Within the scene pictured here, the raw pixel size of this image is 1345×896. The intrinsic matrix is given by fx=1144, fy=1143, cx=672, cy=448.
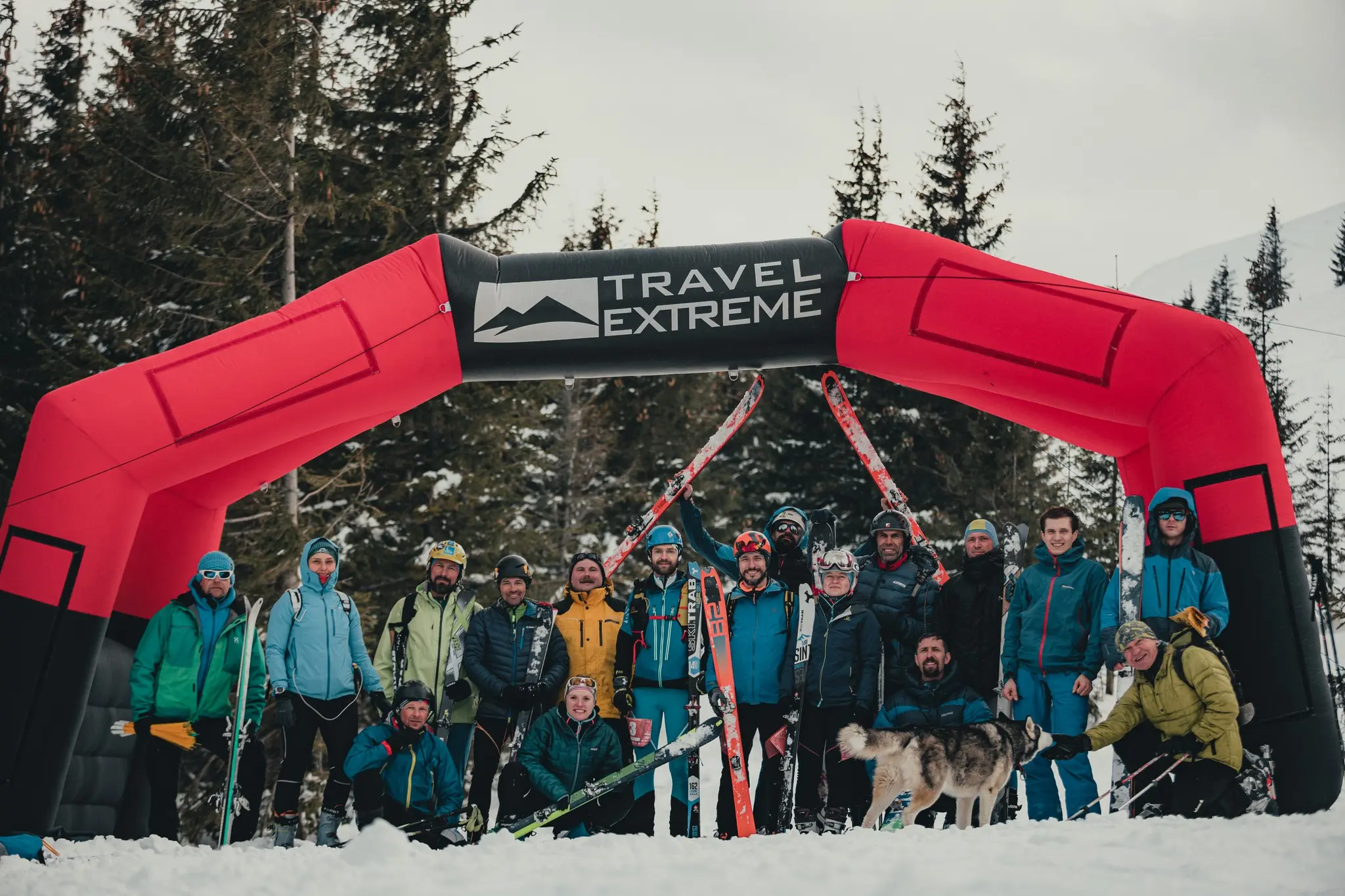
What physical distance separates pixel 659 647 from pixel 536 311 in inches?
76.8

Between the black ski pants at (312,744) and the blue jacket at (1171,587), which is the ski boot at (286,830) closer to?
the black ski pants at (312,744)

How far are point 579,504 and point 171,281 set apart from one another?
8125 millimetres

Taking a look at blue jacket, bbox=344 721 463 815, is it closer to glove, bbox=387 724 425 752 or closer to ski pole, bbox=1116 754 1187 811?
glove, bbox=387 724 425 752

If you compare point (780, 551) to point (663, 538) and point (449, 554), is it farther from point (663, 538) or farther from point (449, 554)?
point (449, 554)

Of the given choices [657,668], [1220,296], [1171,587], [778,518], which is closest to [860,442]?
[778,518]

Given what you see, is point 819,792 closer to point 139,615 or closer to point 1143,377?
point 1143,377

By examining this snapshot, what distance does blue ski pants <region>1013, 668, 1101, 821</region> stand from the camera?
5582 mm

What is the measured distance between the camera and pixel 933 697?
5785 millimetres

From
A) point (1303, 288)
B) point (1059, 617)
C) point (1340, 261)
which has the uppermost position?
point (1303, 288)

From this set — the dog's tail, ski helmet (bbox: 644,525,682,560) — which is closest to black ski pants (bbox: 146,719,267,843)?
ski helmet (bbox: 644,525,682,560)

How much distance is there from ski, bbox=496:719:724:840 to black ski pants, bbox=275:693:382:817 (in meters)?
0.98

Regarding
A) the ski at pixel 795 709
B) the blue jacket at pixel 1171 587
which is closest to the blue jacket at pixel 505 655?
the ski at pixel 795 709

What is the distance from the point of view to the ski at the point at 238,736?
5.83 metres

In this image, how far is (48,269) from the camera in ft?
43.9
